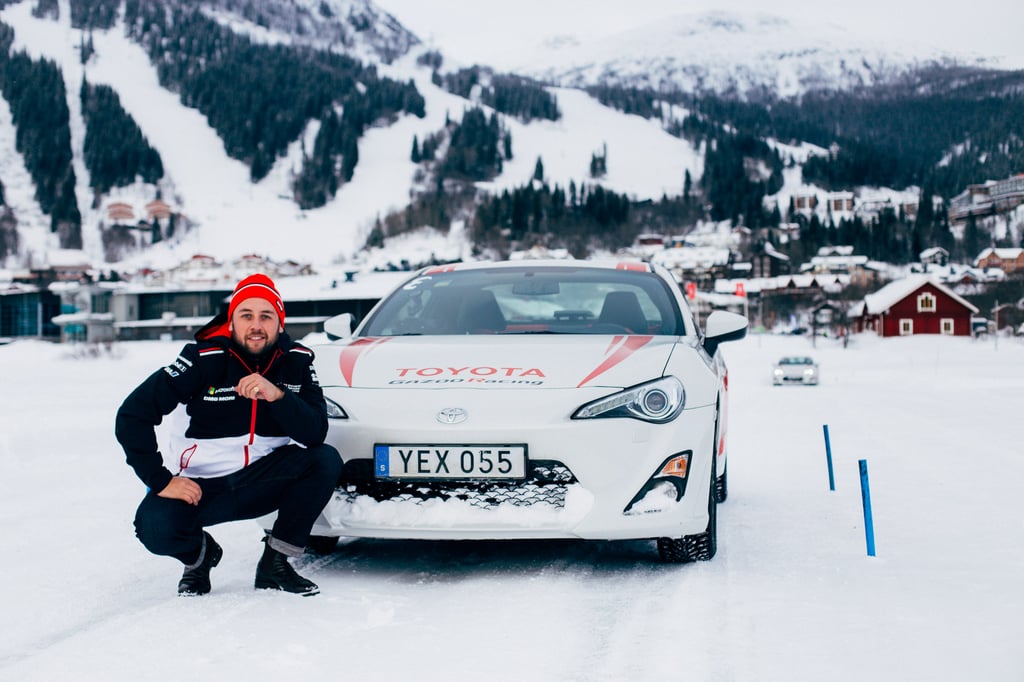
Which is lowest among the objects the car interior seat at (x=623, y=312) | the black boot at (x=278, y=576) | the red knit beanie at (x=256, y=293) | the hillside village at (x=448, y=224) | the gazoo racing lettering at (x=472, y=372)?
the black boot at (x=278, y=576)

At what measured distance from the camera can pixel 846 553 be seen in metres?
4.77

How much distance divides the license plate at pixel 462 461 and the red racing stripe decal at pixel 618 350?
407mm

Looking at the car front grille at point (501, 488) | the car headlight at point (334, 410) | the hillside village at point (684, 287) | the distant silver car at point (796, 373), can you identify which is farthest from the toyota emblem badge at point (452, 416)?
the hillside village at point (684, 287)

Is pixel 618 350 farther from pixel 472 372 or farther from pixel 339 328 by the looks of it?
pixel 339 328

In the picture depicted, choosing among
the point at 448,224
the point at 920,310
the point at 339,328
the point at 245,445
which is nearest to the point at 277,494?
the point at 245,445

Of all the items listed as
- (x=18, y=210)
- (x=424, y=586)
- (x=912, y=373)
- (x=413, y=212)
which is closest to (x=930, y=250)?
(x=413, y=212)

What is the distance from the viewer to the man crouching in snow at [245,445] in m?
3.70

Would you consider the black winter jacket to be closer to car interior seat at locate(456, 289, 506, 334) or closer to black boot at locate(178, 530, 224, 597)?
black boot at locate(178, 530, 224, 597)

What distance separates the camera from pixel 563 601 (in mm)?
3814

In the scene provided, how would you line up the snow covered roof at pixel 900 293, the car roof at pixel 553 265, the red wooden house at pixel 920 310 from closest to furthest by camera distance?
1. the car roof at pixel 553 265
2. the snow covered roof at pixel 900 293
3. the red wooden house at pixel 920 310

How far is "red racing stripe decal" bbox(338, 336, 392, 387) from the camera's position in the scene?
434 centimetres

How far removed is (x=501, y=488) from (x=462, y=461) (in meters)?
0.18

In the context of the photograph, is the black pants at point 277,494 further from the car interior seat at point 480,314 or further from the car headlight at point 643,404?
the car interior seat at point 480,314

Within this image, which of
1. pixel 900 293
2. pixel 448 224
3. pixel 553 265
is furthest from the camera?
pixel 448 224
